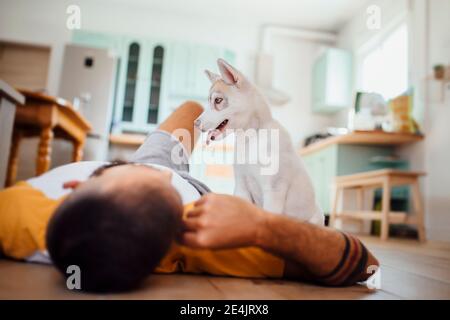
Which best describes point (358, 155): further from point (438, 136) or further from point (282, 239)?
point (282, 239)

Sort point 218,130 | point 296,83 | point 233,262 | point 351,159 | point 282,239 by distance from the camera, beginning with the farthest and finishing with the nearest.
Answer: point 296,83
point 351,159
point 218,130
point 233,262
point 282,239

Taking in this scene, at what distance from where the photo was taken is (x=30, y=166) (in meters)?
3.09

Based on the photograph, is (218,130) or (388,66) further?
(388,66)

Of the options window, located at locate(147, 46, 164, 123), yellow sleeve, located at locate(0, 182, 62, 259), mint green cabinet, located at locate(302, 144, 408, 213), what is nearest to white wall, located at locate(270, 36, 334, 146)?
mint green cabinet, located at locate(302, 144, 408, 213)

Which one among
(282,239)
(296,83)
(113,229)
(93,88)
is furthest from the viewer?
(296,83)

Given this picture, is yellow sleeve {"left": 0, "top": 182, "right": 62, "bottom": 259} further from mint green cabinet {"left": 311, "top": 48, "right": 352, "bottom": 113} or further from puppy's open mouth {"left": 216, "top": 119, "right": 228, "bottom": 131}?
mint green cabinet {"left": 311, "top": 48, "right": 352, "bottom": 113}

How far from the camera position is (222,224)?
56 centimetres

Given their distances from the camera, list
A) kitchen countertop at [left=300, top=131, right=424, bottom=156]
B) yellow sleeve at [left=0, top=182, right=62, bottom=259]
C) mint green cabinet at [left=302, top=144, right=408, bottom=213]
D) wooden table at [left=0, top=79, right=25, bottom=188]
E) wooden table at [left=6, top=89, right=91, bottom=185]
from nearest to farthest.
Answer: yellow sleeve at [left=0, top=182, right=62, bottom=259], wooden table at [left=0, top=79, right=25, bottom=188], wooden table at [left=6, top=89, right=91, bottom=185], kitchen countertop at [left=300, top=131, right=424, bottom=156], mint green cabinet at [left=302, top=144, right=408, bottom=213]

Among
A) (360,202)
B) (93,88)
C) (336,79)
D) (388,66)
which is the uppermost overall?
(336,79)

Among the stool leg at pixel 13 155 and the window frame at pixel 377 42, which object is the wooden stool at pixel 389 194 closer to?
the window frame at pixel 377 42

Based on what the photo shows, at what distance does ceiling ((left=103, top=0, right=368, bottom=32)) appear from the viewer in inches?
164

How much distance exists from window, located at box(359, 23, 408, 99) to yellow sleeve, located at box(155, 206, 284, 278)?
2.77 metres

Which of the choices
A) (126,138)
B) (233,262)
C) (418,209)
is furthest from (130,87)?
(233,262)

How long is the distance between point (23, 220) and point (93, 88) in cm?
315
